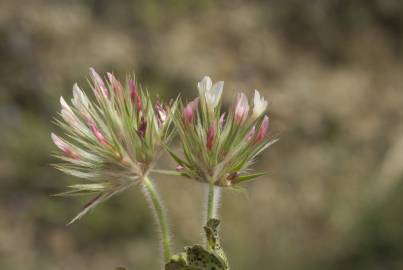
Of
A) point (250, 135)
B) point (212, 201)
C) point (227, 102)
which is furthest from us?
point (227, 102)

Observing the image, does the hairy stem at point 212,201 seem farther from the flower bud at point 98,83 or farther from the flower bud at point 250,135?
the flower bud at point 98,83

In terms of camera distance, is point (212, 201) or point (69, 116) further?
point (69, 116)

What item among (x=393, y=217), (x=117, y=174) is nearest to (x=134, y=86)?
(x=117, y=174)

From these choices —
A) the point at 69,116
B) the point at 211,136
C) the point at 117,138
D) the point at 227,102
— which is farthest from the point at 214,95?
the point at 227,102

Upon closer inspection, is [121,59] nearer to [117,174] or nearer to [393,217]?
[393,217]

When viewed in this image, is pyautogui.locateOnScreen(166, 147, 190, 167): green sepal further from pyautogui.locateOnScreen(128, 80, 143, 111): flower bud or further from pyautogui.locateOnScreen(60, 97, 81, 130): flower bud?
pyautogui.locateOnScreen(60, 97, 81, 130): flower bud

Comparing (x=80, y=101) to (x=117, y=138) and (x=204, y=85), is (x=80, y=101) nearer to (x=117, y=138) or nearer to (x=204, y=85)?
(x=117, y=138)
